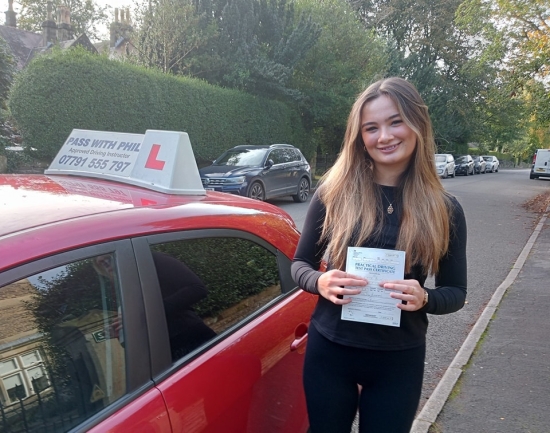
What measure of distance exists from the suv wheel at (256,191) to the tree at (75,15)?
43.6 m

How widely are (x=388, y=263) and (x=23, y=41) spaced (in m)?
40.3

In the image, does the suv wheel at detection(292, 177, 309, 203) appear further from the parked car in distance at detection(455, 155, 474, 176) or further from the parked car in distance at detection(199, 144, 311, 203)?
the parked car in distance at detection(455, 155, 474, 176)

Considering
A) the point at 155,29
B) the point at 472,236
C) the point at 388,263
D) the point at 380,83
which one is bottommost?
the point at 472,236

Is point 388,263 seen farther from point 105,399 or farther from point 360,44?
point 360,44

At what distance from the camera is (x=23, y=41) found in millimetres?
35094

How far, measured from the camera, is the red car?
50.1 inches

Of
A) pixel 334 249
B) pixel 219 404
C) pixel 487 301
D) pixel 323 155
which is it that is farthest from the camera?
pixel 323 155

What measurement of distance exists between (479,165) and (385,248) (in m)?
45.7

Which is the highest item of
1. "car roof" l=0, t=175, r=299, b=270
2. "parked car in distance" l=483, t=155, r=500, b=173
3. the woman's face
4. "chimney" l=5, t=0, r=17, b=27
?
"chimney" l=5, t=0, r=17, b=27

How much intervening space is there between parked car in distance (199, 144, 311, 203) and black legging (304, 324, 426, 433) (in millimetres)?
10420

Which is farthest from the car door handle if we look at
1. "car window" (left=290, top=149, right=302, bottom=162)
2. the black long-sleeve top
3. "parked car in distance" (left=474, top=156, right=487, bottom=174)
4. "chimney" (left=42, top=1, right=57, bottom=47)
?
"parked car in distance" (left=474, top=156, right=487, bottom=174)

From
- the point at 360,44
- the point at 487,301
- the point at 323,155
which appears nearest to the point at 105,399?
the point at 487,301

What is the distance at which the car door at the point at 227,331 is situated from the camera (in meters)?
1.51

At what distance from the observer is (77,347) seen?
136cm
